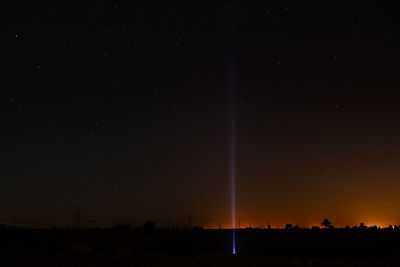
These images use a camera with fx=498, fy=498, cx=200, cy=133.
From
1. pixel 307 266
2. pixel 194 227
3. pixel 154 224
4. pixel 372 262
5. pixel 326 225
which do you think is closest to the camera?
pixel 307 266

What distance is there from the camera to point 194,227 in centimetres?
15862

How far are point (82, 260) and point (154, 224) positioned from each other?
102 metres

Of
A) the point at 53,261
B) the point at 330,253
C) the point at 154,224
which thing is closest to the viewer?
the point at 53,261

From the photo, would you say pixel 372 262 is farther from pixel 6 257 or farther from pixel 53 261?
pixel 6 257

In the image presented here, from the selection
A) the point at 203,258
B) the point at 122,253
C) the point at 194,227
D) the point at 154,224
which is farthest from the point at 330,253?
the point at 194,227

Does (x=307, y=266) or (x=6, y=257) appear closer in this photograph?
(x=307, y=266)

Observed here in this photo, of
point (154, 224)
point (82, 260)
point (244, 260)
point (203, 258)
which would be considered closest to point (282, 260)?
point (244, 260)

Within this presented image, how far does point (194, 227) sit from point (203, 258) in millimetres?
125759

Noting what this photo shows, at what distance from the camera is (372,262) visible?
108 feet

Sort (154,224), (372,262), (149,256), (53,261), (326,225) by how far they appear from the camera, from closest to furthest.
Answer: (372,262), (53,261), (149,256), (154,224), (326,225)

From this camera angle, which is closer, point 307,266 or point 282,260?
point 307,266

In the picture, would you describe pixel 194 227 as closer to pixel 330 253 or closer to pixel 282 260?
pixel 330 253

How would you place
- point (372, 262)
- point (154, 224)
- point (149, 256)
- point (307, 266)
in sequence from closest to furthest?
point (307, 266) → point (372, 262) → point (149, 256) → point (154, 224)

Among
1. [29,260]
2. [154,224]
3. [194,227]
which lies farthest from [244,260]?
[194,227]
